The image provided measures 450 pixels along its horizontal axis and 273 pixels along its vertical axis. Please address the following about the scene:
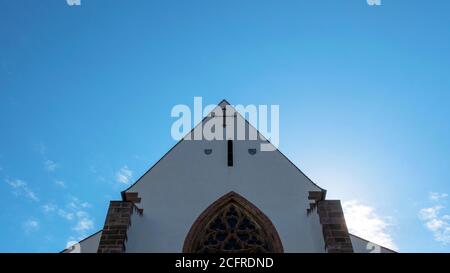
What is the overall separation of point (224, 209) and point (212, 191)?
23.3 inches

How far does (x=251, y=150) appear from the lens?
40.7ft

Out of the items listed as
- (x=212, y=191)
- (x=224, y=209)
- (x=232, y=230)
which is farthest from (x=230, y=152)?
(x=232, y=230)

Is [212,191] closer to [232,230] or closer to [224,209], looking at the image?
[224,209]

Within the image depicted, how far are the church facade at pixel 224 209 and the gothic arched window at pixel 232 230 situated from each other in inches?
1.0

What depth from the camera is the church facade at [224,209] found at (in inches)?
392

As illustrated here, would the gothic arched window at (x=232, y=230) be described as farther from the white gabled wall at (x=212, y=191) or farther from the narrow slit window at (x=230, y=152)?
the narrow slit window at (x=230, y=152)

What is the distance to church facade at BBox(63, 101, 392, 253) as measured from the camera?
9967 millimetres

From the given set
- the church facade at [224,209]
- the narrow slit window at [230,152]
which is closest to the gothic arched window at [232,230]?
the church facade at [224,209]

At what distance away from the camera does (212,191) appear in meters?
11.3

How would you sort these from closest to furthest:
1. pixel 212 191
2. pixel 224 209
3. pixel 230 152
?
pixel 224 209, pixel 212 191, pixel 230 152

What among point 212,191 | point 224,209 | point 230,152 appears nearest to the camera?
point 224,209
